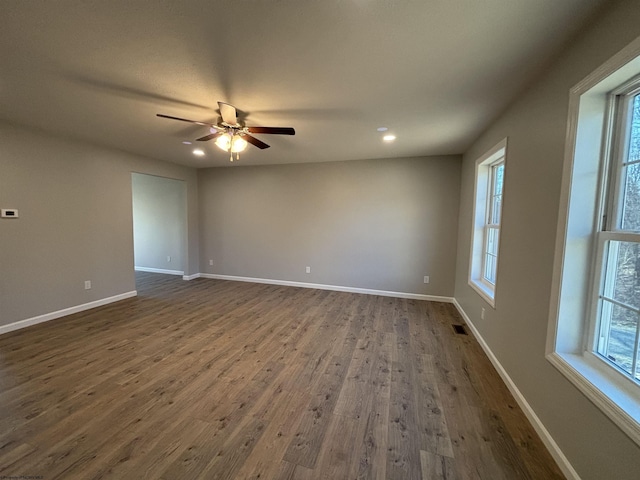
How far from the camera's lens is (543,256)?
70.2 inches

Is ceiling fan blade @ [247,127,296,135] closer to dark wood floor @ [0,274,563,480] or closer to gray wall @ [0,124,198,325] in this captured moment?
dark wood floor @ [0,274,563,480]

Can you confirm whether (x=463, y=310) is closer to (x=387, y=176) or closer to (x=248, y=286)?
(x=387, y=176)

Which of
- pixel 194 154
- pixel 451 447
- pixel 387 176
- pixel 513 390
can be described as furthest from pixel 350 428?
pixel 194 154

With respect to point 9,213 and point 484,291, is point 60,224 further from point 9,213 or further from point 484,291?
point 484,291

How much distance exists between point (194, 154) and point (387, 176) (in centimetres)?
339

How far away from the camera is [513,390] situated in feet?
6.89

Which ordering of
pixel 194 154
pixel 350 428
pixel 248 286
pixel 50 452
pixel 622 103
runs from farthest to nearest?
pixel 248 286 → pixel 194 154 → pixel 350 428 → pixel 50 452 → pixel 622 103

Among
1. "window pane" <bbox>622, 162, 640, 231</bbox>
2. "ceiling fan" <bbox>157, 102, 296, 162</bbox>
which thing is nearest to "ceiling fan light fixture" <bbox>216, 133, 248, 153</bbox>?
"ceiling fan" <bbox>157, 102, 296, 162</bbox>

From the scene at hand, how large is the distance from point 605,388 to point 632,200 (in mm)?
963

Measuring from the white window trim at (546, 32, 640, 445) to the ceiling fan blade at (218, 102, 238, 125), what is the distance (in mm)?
2419

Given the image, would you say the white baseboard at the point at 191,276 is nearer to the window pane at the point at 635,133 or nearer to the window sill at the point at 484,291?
the window sill at the point at 484,291

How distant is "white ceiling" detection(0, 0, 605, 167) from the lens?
1.36 m

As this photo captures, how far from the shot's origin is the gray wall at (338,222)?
14.8ft

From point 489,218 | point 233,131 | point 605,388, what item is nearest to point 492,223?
point 489,218
